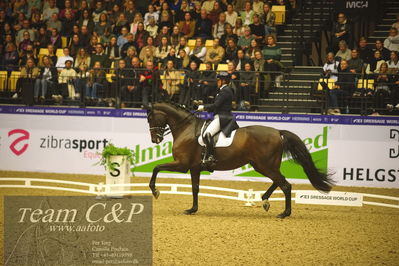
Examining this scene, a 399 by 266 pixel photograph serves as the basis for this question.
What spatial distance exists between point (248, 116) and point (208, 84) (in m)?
1.34

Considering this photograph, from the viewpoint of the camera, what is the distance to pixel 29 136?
19453mm

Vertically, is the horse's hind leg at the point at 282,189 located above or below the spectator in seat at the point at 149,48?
below

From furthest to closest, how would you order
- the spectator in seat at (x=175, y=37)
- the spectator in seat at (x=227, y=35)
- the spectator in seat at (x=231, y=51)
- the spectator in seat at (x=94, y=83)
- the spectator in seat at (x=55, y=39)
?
1. the spectator in seat at (x=55, y=39)
2. the spectator in seat at (x=175, y=37)
3. the spectator in seat at (x=227, y=35)
4. the spectator in seat at (x=231, y=51)
5. the spectator in seat at (x=94, y=83)

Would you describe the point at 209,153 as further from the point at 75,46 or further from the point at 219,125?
the point at 75,46

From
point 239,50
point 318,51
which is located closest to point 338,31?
point 318,51

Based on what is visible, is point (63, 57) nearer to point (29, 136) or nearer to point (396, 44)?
point (29, 136)

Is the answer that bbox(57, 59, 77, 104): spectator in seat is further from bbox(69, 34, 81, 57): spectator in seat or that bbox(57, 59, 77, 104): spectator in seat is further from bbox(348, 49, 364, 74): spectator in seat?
bbox(348, 49, 364, 74): spectator in seat

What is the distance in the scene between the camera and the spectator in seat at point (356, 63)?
59.3ft

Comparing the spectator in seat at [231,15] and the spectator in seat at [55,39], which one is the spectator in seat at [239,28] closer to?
the spectator in seat at [231,15]

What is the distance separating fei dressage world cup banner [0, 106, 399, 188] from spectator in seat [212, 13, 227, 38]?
3.76 metres

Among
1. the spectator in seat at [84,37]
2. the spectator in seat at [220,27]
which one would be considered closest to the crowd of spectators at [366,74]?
the spectator in seat at [220,27]

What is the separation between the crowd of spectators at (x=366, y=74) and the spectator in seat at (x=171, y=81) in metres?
3.93

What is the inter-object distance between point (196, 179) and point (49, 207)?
5.70 meters

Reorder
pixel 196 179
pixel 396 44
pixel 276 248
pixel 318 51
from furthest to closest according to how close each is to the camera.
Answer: pixel 318 51, pixel 396 44, pixel 196 179, pixel 276 248
